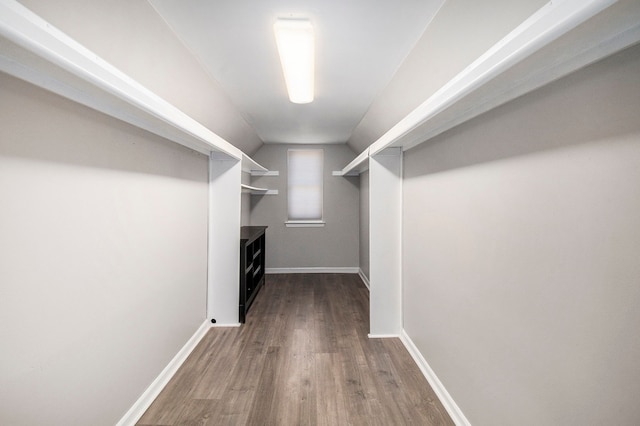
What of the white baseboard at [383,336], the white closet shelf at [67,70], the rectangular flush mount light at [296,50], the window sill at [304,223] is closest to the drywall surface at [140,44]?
the white closet shelf at [67,70]

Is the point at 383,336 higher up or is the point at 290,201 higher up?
the point at 290,201

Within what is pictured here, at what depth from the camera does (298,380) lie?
226 cm

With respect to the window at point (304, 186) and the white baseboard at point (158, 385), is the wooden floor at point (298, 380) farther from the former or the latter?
the window at point (304, 186)

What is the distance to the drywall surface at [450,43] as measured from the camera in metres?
1.17

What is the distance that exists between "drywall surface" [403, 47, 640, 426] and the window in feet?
12.5

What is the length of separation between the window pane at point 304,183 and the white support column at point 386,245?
2.73 m

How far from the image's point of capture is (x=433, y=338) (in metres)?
2.20

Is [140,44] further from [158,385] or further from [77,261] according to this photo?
[158,385]

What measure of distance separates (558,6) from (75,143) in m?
1.83

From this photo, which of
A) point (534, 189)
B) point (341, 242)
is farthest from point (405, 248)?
point (341, 242)

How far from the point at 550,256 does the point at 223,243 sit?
2.82m

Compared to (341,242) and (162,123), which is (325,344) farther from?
(341,242)

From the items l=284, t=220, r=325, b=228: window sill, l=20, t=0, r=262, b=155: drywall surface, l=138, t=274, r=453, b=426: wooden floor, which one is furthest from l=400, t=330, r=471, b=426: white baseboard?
l=284, t=220, r=325, b=228: window sill

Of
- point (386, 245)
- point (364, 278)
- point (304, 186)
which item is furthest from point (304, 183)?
point (386, 245)
